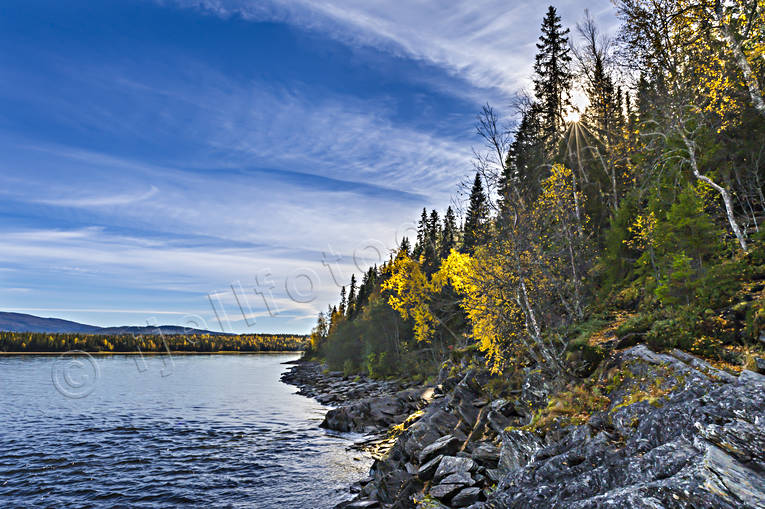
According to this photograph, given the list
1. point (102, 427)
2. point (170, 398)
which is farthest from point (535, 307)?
point (170, 398)

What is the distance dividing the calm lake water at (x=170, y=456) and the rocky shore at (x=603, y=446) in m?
4.53

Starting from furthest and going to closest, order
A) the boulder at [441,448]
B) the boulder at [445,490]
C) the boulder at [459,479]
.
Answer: the boulder at [441,448] < the boulder at [459,479] < the boulder at [445,490]

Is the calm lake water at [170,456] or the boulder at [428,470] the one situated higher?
the boulder at [428,470]

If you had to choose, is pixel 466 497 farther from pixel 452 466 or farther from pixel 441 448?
pixel 441 448

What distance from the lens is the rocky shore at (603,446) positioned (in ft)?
19.5

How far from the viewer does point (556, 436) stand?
36.1 ft

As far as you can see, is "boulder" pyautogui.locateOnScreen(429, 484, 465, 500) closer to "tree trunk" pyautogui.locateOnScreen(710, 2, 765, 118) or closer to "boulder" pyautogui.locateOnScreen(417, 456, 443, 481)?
"boulder" pyautogui.locateOnScreen(417, 456, 443, 481)

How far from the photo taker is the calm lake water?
1656cm

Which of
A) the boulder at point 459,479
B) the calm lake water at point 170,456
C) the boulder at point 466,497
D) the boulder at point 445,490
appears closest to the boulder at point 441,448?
the boulder at point 459,479

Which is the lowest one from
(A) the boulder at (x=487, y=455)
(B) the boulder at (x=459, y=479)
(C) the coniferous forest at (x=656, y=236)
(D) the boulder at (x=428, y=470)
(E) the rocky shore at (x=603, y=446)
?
(D) the boulder at (x=428, y=470)

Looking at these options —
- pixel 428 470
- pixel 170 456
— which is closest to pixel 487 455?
pixel 428 470

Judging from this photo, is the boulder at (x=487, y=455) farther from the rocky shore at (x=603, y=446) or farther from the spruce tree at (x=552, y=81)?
the spruce tree at (x=552, y=81)

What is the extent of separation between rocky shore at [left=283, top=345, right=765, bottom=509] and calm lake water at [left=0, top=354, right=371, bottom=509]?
453 cm

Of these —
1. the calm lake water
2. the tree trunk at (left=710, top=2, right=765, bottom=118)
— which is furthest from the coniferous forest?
the calm lake water
